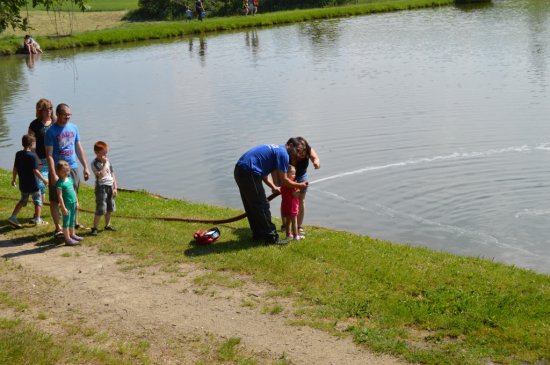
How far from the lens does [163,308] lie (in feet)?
32.8

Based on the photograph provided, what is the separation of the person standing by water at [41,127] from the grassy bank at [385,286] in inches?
44.6

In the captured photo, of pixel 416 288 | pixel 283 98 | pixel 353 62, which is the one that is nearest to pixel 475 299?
pixel 416 288

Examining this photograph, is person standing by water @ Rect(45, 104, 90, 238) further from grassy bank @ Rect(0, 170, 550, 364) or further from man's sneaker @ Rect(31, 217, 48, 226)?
man's sneaker @ Rect(31, 217, 48, 226)

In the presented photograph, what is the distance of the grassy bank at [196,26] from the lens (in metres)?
55.1

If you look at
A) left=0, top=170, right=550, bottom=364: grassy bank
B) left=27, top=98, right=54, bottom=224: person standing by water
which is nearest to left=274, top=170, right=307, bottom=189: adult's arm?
left=0, top=170, right=550, bottom=364: grassy bank

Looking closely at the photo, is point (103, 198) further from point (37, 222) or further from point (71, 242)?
point (37, 222)

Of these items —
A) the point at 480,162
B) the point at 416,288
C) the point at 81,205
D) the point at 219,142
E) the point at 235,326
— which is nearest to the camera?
the point at 235,326

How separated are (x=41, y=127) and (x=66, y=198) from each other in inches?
60.5

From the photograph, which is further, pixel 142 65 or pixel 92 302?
pixel 142 65

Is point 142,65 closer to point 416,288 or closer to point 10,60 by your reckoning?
point 10,60

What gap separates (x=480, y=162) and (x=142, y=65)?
87.8 feet

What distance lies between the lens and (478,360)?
329 inches

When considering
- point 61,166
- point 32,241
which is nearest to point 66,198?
point 61,166

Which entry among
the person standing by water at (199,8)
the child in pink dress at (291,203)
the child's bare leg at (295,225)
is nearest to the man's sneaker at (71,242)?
the child in pink dress at (291,203)
